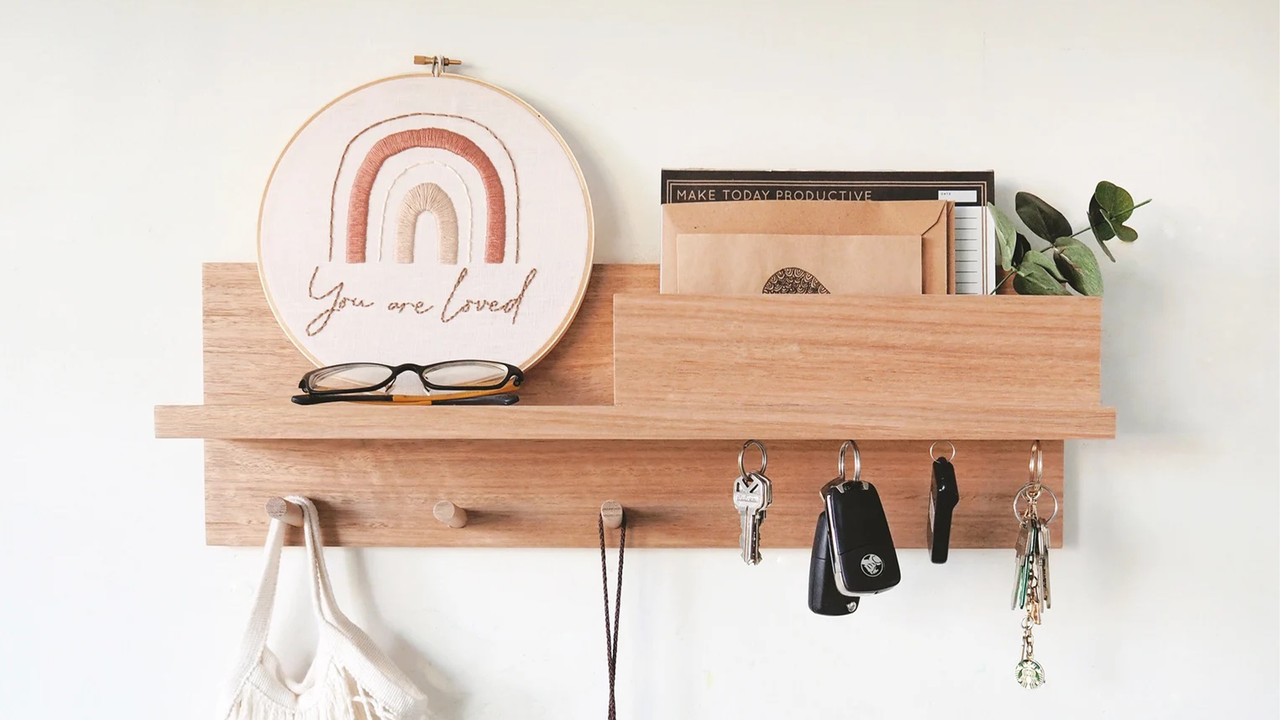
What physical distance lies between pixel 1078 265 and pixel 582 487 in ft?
1.58

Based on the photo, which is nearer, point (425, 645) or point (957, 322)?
point (957, 322)

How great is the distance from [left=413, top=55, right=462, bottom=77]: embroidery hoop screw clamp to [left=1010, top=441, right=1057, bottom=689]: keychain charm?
0.64 metres

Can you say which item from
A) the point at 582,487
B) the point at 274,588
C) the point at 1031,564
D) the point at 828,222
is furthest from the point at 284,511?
the point at 1031,564

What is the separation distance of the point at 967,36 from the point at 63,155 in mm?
866

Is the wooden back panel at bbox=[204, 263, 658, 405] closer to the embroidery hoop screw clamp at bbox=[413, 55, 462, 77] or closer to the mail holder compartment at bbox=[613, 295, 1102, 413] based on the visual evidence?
the mail holder compartment at bbox=[613, 295, 1102, 413]

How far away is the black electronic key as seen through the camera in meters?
0.63

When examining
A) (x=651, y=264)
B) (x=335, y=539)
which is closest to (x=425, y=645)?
(x=335, y=539)

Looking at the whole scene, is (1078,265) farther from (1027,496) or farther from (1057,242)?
(1027,496)

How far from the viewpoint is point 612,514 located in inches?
28.0

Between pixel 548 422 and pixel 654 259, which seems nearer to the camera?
pixel 548 422

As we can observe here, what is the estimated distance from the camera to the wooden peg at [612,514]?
0.71m

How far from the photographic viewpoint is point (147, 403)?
75cm

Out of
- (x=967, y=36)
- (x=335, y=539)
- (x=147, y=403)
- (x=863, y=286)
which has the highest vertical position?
(x=967, y=36)

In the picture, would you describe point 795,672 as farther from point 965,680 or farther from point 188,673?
point 188,673
